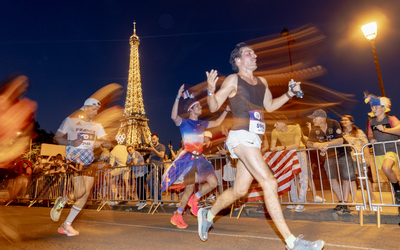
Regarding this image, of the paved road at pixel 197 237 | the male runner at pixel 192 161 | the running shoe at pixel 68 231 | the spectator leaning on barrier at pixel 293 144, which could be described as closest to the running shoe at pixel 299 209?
the spectator leaning on barrier at pixel 293 144

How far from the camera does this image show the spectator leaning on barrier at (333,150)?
17.7 ft

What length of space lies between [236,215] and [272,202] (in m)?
3.78

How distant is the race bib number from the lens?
9.70 ft

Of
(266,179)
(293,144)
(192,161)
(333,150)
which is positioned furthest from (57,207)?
(333,150)

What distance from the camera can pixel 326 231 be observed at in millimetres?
4086

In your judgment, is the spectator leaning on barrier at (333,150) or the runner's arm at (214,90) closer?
the runner's arm at (214,90)

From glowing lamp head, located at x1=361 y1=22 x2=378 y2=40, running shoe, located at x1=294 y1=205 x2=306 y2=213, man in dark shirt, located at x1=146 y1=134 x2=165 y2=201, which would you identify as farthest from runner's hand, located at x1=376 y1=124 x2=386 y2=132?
man in dark shirt, located at x1=146 y1=134 x2=165 y2=201

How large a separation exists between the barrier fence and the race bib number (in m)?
2.69

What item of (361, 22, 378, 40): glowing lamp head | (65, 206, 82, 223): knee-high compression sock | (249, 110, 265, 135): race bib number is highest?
(361, 22, 378, 40): glowing lamp head

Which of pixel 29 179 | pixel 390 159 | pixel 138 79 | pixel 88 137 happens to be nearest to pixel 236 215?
pixel 390 159

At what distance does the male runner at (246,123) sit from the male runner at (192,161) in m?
1.27

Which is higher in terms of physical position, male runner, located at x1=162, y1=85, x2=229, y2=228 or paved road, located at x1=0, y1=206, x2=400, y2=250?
male runner, located at x1=162, y1=85, x2=229, y2=228

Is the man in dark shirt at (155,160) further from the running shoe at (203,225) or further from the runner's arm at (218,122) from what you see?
the running shoe at (203,225)

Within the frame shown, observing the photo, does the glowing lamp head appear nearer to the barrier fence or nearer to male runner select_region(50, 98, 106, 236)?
the barrier fence
